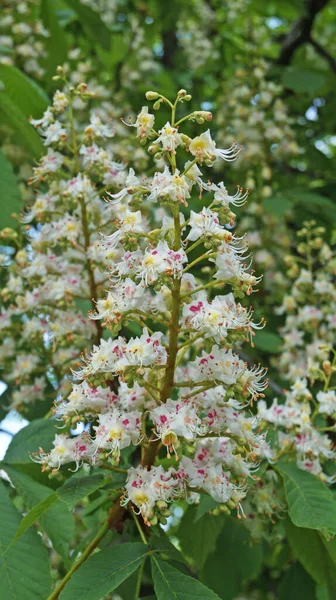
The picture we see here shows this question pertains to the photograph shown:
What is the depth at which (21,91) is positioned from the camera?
2.70 metres

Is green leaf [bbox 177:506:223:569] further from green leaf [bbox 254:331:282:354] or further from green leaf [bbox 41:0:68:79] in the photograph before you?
green leaf [bbox 41:0:68:79]

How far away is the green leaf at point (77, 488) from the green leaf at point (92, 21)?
2493 millimetres

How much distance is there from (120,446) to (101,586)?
0.32 meters

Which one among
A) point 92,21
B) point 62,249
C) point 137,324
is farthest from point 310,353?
point 92,21

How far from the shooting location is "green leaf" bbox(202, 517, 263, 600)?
2.99 m

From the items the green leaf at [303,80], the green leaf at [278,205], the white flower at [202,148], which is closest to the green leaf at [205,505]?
the white flower at [202,148]

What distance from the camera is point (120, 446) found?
1.72 meters

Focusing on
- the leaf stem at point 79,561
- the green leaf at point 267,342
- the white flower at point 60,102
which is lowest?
the green leaf at point 267,342

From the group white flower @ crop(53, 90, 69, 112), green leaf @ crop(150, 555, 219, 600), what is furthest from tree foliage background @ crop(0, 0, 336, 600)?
white flower @ crop(53, 90, 69, 112)

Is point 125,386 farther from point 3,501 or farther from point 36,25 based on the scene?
point 36,25

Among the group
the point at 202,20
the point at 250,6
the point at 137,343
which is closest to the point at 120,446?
the point at 137,343

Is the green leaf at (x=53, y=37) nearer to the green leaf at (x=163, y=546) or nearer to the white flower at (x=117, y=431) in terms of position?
the white flower at (x=117, y=431)

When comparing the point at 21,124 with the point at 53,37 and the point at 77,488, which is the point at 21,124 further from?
the point at 77,488

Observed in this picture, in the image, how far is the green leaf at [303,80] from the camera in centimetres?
420
